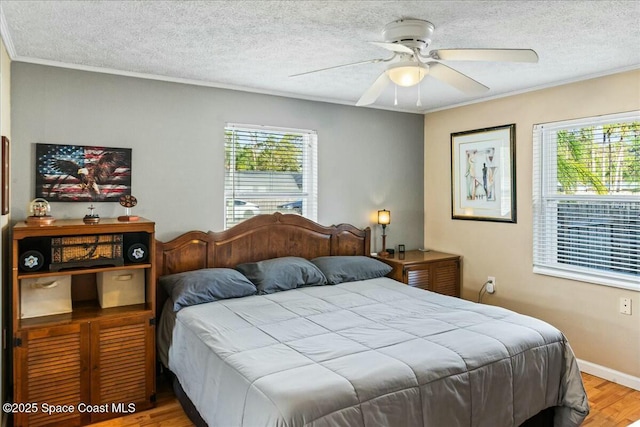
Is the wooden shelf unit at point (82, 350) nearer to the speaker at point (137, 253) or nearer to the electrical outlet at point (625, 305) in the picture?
the speaker at point (137, 253)

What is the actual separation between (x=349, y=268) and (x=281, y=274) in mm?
689

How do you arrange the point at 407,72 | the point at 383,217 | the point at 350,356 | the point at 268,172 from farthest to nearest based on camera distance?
the point at 383,217, the point at 268,172, the point at 407,72, the point at 350,356

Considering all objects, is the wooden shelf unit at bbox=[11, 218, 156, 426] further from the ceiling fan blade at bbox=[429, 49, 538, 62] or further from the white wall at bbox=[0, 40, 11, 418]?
the ceiling fan blade at bbox=[429, 49, 538, 62]

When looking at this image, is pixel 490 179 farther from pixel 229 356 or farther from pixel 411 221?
pixel 229 356

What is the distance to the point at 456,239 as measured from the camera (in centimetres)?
480

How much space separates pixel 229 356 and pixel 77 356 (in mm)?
1199

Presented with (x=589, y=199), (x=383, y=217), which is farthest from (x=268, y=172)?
(x=589, y=199)

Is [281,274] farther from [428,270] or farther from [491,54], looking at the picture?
[491,54]

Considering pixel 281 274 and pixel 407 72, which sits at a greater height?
pixel 407 72

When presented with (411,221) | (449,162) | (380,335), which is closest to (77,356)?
(380,335)

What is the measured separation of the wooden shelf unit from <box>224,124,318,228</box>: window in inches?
42.4

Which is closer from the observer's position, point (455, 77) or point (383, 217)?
point (455, 77)

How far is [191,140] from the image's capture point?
376cm

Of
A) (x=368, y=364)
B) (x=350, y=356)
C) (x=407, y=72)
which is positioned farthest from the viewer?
(x=407, y=72)
